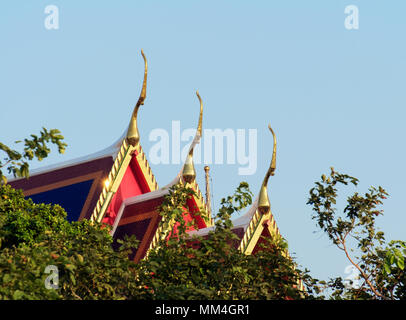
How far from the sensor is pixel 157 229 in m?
28.8

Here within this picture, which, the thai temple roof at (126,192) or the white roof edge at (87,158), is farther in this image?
the white roof edge at (87,158)

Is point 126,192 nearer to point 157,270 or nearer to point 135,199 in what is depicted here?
point 135,199

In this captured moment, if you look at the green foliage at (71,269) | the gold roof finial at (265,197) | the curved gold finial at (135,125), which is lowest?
the green foliage at (71,269)

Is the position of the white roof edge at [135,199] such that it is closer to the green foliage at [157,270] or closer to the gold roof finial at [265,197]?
the gold roof finial at [265,197]

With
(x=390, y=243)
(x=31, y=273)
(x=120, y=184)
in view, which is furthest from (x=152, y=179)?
(x=31, y=273)

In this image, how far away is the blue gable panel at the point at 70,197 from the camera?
97.7ft

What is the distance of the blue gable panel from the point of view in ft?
97.7

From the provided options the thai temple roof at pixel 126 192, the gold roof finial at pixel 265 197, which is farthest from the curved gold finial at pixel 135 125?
the gold roof finial at pixel 265 197

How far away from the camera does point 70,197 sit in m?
30.4

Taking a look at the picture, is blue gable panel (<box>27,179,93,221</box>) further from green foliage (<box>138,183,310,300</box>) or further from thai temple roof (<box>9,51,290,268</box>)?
green foliage (<box>138,183,310,300</box>)

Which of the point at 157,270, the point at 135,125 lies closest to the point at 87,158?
the point at 135,125
